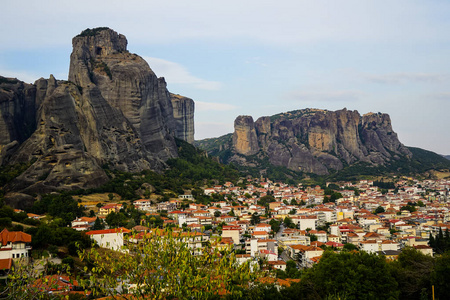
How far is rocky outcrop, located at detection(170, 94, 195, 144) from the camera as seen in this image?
472ft

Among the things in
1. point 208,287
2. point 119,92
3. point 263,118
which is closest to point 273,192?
point 119,92

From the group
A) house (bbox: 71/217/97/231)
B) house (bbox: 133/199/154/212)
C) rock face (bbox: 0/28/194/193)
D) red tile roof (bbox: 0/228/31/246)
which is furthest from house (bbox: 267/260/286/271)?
rock face (bbox: 0/28/194/193)

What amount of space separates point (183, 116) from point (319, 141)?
54675 millimetres

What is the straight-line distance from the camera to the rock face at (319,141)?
16738cm

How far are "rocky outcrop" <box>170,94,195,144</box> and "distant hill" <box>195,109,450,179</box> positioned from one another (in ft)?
83.4

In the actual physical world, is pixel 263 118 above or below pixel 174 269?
above

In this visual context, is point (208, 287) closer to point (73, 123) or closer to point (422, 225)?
point (422, 225)

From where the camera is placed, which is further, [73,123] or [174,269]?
[73,123]

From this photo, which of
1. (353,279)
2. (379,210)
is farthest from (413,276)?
(379,210)

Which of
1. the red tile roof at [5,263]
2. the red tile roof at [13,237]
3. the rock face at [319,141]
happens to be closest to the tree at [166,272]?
the red tile roof at [5,263]

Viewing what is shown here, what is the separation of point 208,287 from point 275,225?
5234 centimetres

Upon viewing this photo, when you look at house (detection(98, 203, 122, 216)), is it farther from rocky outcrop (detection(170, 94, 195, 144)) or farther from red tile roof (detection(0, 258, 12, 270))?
rocky outcrop (detection(170, 94, 195, 144))

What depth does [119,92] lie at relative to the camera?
102000mm

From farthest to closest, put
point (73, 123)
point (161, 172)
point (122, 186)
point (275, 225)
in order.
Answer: point (161, 172), point (73, 123), point (122, 186), point (275, 225)
